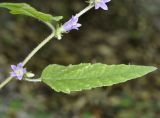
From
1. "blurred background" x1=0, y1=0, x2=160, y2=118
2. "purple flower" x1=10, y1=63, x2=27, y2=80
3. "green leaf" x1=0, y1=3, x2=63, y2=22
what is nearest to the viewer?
"green leaf" x1=0, y1=3, x2=63, y2=22

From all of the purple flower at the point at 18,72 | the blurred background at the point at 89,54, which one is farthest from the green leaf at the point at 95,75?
the blurred background at the point at 89,54

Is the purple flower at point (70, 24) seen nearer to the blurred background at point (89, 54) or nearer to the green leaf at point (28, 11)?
the green leaf at point (28, 11)

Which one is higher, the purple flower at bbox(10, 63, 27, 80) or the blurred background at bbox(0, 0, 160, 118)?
the blurred background at bbox(0, 0, 160, 118)

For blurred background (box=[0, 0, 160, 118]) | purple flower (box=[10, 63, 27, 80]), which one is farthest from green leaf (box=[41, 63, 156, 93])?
blurred background (box=[0, 0, 160, 118])

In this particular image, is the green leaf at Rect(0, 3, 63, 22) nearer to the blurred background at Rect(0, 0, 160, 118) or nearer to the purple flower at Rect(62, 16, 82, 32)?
the purple flower at Rect(62, 16, 82, 32)

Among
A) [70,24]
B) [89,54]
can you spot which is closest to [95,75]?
[70,24]

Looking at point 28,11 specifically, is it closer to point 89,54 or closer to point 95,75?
point 95,75
